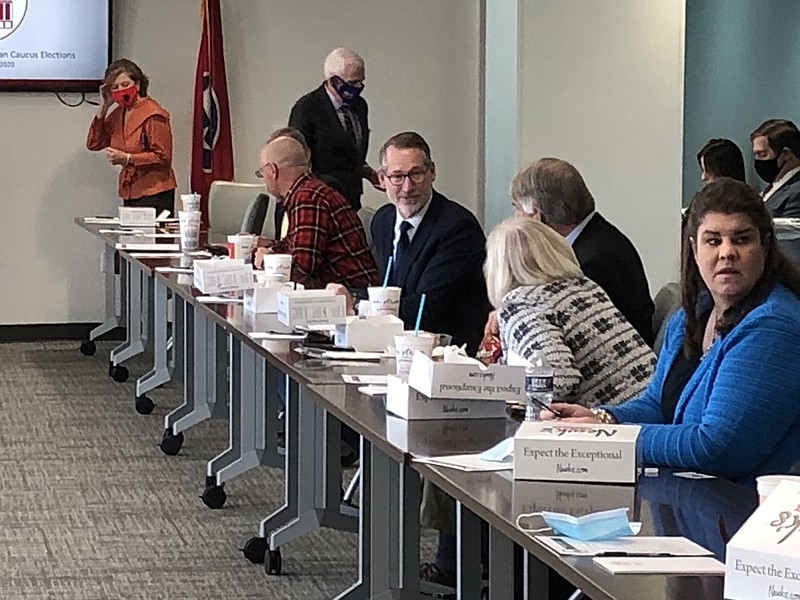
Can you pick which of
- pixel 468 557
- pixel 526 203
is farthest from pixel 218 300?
pixel 468 557

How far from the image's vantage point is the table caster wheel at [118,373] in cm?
753

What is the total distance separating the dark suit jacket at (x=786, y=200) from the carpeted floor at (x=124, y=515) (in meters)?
2.95

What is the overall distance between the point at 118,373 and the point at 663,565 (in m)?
5.85

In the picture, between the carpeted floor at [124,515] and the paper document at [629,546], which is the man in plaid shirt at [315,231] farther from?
the paper document at [629,546]

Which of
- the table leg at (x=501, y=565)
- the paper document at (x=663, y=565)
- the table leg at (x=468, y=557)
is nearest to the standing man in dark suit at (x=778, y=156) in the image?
the table leg at (x=468, y=557)

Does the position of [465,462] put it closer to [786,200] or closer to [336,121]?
[336,121]

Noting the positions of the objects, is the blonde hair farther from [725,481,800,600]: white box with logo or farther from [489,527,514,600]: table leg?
[725,481,800,600]: white box with logo

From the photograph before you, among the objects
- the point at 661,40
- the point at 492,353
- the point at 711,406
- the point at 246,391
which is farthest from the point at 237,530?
the point at 661,40

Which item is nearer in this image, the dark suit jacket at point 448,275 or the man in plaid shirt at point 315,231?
the dark suit jacket at point 448,275

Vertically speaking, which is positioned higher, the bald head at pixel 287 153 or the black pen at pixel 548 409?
the bald head at pixel 287 153

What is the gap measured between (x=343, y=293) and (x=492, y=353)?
0.68m

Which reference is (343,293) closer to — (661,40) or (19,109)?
(661,40)

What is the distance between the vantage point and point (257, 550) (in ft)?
14.5

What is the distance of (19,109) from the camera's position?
8664 millimetres
